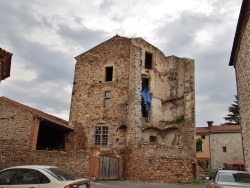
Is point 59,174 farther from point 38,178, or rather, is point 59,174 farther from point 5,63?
point 5,63

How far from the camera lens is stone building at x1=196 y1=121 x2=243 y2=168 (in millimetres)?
39375

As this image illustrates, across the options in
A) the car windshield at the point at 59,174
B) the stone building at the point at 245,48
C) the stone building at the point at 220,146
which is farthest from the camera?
the stone building at the point at 220,146

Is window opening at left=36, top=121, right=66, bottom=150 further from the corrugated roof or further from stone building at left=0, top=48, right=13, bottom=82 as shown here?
the corrugated roof

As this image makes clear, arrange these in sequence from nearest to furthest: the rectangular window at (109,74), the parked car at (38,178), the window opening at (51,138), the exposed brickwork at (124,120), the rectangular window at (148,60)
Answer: the parked car at (38,178) → the exposed brickwork at (124,120) → the window opening at (51,138) → the rectangular window at (109,74) → the rectangular window at (148,60)

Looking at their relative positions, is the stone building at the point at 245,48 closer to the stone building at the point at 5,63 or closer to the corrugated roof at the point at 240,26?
the corrugated roof at the point at 240,26

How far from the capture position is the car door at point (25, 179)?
7864 millimetres

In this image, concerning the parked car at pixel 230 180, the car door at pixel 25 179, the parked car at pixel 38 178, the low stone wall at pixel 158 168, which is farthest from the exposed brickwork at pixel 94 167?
the car door at pixel 25 179

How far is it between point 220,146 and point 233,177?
3178 centimetres

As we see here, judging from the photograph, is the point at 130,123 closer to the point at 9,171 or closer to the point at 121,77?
the point at 121,77

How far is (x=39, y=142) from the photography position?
25297mm

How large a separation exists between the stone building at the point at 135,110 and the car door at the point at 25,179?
13.1 meters

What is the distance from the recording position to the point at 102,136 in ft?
81.0

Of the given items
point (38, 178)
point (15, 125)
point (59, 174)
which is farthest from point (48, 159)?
point (38, 178)

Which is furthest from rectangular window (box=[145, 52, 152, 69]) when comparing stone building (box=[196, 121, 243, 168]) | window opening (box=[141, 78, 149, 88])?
stone building (box=[196, 121, 243, 168])
